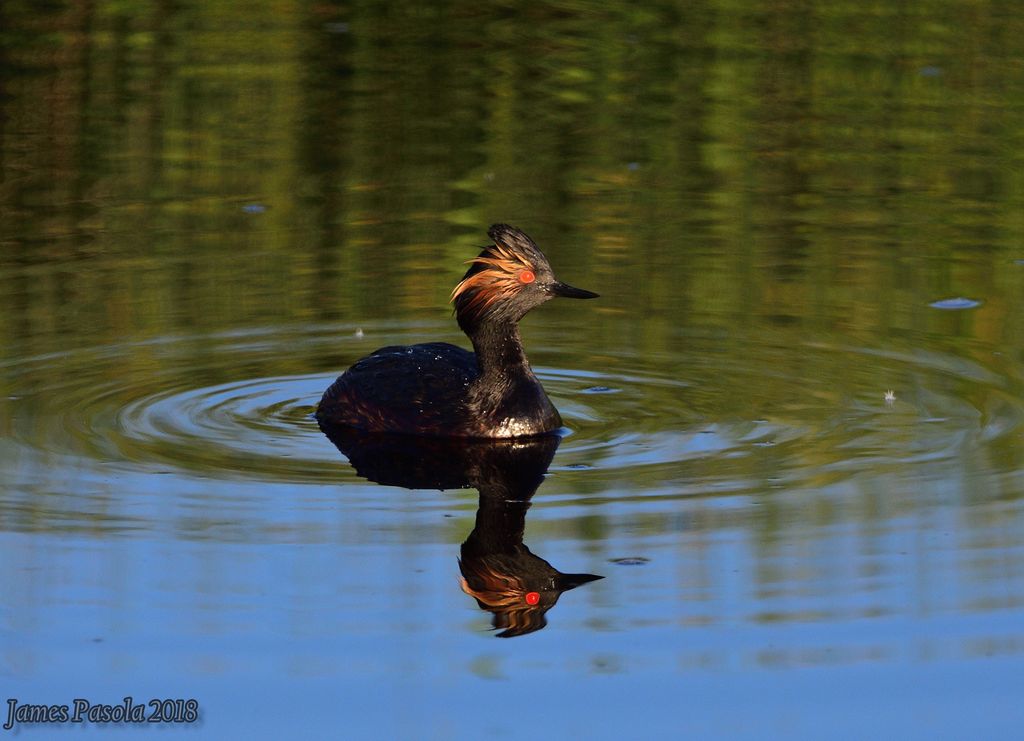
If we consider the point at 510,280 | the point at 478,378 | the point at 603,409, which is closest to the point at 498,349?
the point at 478,378

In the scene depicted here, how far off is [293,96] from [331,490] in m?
8.96

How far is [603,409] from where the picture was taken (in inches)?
346

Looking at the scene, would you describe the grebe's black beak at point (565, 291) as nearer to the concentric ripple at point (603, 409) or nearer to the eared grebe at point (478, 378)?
the eared grebe at point (478, 378)

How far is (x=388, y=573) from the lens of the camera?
21.5ft

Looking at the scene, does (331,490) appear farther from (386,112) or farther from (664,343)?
(386,112)

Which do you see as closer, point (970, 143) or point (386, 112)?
point (970, 143)

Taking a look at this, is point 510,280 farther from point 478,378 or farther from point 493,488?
point 493,488

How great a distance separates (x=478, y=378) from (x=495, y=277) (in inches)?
19.5

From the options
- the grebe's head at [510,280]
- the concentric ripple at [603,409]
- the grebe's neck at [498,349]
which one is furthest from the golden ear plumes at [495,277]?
the concentric ripple at [603,409]

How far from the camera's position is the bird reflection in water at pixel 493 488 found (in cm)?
641

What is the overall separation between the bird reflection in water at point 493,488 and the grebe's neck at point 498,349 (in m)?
0.38

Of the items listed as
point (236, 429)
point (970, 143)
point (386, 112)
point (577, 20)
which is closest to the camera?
point (236, 429)

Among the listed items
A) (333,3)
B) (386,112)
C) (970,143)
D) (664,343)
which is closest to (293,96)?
(386,112)

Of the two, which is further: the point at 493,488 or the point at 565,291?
the point at 565,291
